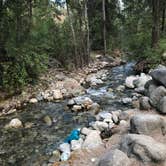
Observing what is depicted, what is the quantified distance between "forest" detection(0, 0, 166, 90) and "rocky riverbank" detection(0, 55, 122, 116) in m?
0.50

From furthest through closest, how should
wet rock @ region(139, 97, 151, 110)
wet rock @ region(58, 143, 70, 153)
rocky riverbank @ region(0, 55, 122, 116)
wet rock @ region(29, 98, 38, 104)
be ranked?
1. wet rock @ region(29, 98, 38, 104)
2. rocky riverbank @ region(0, 55, 122, 116)
3. wet rock @ region(139, 97, 151, 110)
4. wet rock @ region(58, 143, 70, 153)

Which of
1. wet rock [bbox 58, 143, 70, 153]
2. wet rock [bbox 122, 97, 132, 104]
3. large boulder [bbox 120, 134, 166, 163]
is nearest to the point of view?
large boulder [bbox 120, 134, 166, 163]

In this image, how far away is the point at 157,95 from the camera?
8.69 meters

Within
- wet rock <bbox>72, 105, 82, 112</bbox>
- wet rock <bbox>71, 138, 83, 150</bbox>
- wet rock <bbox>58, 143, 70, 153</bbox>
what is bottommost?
wet rock <bbox>58, 143, 70, 153</bbox>

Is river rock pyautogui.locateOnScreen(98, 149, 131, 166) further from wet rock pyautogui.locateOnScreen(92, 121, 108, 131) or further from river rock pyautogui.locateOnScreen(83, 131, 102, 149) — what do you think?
wet rock pyautogui.locateOnScreen(92, 121, 108, 131)

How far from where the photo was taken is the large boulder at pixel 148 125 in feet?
22.3

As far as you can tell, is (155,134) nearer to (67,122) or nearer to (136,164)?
(136,164)

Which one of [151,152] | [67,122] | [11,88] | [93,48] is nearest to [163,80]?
[67,122]

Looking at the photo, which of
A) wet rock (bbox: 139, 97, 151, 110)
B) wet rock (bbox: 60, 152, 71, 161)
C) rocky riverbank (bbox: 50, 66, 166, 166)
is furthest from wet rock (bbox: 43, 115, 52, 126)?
wet rock (bbox: 139, 97, 151, 110)

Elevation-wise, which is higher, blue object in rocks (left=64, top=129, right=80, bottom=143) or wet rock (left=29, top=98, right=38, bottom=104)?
wet rock (left=29, top=98, right=38, bottom=104)

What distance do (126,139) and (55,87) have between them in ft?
24.0

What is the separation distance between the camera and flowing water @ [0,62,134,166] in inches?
289

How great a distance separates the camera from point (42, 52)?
1387cm

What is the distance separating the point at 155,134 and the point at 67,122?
10.8ft
